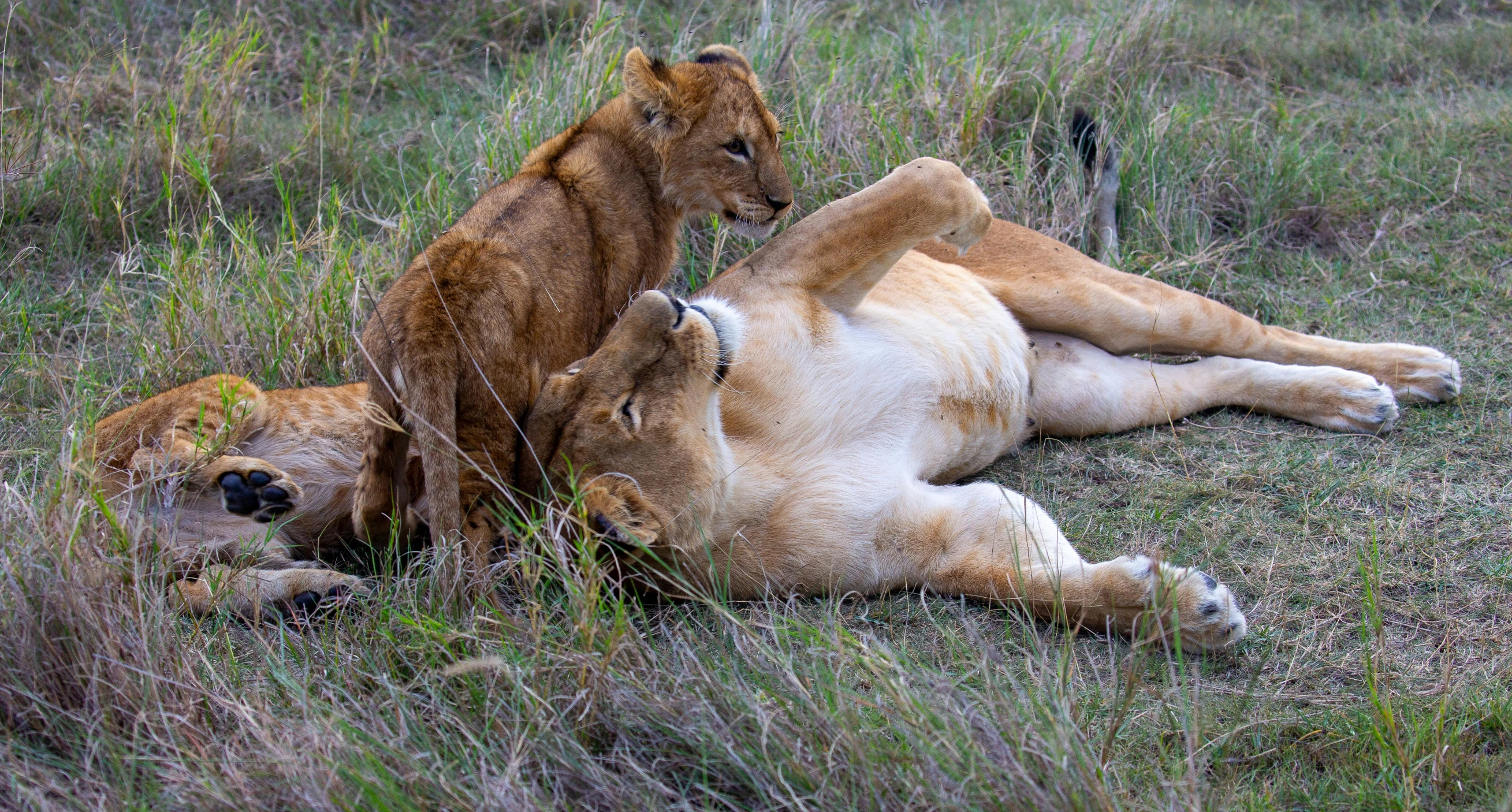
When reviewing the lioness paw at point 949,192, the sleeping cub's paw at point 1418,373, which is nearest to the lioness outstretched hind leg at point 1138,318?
the sleeping cub's paw at point 1418,373

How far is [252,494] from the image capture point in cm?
301

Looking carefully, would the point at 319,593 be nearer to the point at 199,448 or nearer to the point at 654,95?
the point at 199,448

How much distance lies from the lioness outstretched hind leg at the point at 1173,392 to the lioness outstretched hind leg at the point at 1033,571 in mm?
655

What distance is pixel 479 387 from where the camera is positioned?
9.31 ft

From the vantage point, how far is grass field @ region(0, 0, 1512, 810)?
6.63 feet

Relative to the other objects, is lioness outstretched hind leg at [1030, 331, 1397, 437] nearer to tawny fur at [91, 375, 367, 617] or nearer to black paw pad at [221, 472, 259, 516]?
tawny fur at [91, 375, 367, 617]

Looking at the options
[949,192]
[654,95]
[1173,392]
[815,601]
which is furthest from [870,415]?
[654,95]

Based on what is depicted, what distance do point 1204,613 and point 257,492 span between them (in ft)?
7.31

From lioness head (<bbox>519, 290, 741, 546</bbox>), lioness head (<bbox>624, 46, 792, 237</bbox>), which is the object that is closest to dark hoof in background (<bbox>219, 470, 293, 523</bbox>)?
lioness head (<bbox>519, 290, 741, 546</bbox>)

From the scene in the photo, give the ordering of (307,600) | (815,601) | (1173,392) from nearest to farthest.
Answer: (815,601)
(307,600)
(1173,392)

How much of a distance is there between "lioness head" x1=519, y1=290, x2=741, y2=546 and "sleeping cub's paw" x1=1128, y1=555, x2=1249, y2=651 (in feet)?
3.26

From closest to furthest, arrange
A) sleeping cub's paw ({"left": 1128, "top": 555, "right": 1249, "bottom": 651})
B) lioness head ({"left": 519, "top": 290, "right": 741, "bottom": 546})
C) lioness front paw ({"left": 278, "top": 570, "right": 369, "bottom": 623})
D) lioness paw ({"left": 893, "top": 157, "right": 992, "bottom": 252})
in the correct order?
sleeping cub's paw ({"left": 1128, "top": 555, "right": 1249, "bottom": 651}) < lioness head ({"left": 519, "top": 290, "right": 741, "bottom": 546}) < lioness front paw ({"left": 278, "top": 570, "right": 369, "bottom": 623}) < lioness paw ({"left": 893, "top": 157, "right": 992, "bottom": 252})

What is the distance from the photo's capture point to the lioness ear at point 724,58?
4078 mm

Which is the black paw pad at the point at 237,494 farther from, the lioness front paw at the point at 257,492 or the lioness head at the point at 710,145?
the lioness head at the point at 710,145
